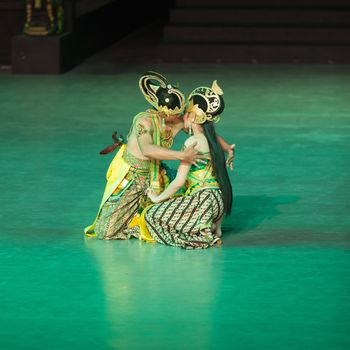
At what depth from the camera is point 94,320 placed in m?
6.73

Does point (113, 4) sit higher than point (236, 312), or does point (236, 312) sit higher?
point (236, 312)

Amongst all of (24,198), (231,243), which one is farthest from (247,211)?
(24,198)

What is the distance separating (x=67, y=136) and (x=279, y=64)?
6.22m

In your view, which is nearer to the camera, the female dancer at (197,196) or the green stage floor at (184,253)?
the green stage floor at (184,253)

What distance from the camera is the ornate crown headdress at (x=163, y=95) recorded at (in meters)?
8.16

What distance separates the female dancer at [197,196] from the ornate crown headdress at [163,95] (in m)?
0.09

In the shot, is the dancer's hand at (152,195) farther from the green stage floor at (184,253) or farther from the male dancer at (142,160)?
the green stage floor at (184,253)

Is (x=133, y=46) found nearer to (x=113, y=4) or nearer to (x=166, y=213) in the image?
(x=113, y=4)

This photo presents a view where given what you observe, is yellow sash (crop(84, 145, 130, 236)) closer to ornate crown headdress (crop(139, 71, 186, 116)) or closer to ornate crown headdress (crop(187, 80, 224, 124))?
ornate crown headdress (crop(139, 71, 186, 116))

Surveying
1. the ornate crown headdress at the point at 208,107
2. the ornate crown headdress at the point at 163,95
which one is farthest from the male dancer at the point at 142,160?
the ornate crown headdress at the point at 208,107

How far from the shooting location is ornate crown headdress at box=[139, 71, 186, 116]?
26.8 feet

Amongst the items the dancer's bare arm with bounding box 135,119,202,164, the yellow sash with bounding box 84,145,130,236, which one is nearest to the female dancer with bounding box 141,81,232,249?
the dancer's bare arm with bounding box 135,119,202,164

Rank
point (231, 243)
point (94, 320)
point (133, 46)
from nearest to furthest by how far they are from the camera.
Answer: point (94, 320)
point (231, 243)
point (133, 46)

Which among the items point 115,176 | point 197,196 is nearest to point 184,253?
point 197,196
